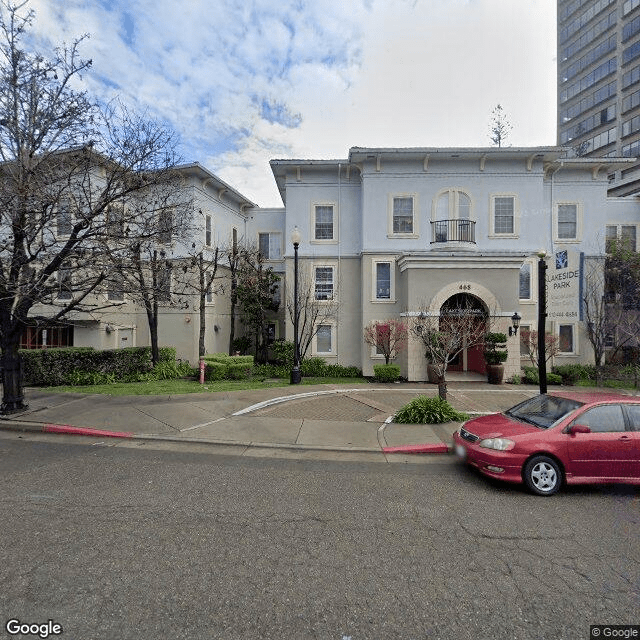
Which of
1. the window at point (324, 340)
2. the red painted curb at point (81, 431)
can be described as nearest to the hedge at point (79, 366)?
the red painted curb at point (81, 431)

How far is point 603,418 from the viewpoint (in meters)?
5.45

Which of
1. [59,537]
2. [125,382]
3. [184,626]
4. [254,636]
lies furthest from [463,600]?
[125,382]

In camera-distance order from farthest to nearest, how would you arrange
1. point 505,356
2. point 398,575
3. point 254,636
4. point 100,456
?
point 505,356 → point 100,456 → point 398,575 → point 254,636

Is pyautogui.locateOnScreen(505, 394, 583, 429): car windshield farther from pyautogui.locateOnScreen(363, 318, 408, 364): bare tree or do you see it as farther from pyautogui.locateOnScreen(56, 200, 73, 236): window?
pyautogui.locateOnScreen(56, 200, 73, 236): window

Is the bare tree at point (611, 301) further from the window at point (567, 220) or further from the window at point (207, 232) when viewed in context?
the window at point (207, 232)

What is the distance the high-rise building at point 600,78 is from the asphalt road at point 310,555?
45363 millimetres

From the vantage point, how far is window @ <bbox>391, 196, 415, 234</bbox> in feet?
57.2

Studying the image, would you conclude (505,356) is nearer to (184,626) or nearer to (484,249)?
(484,249)

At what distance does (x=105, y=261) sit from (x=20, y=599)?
26.3ft

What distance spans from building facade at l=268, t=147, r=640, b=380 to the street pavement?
16.7 ft

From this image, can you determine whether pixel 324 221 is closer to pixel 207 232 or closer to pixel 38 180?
pixel 207 232

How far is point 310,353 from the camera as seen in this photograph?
17.8 metres

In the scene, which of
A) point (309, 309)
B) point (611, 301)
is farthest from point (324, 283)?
point (611, 301)

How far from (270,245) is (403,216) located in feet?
28.0
